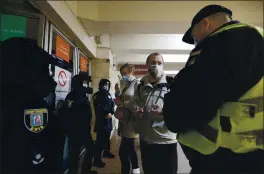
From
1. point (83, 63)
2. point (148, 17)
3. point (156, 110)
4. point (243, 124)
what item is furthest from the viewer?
point (148, 17)

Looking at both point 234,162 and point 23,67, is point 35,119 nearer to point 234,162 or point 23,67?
point 23,67

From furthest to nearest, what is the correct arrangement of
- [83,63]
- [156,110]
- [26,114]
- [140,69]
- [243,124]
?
[83,63] < [140,69] < [156,110] < [26,114] < [243,124]

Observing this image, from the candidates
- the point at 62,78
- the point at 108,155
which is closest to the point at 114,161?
the point at 108,155

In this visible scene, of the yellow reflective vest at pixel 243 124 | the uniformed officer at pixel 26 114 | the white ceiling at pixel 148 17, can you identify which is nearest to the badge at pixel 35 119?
the uniformed officer at pixel 26 114

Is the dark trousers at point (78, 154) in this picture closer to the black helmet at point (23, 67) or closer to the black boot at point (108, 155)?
the black boot at point (108, 155)

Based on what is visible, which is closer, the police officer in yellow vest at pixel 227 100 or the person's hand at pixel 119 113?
the police officer in yellow vest at pixel 227 100

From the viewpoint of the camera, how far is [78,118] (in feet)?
3.76

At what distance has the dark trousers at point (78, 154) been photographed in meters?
1.17

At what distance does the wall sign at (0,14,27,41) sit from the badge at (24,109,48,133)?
0.61 m

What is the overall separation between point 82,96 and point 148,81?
408 mm

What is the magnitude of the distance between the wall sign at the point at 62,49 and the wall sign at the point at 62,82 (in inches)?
4.9

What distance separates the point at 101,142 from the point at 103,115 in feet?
0.60

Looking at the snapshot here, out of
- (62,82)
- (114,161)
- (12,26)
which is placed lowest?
(114,161)

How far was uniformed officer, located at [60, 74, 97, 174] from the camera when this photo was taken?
3.64ft
